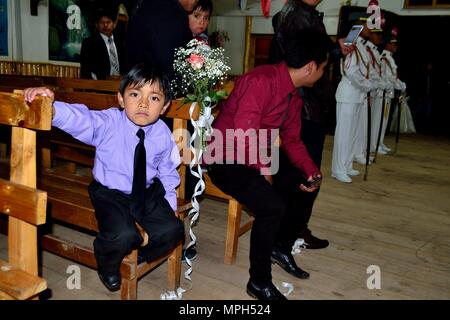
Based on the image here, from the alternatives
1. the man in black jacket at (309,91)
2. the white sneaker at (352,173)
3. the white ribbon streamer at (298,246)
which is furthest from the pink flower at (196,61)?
the white sneaker at (352,173)

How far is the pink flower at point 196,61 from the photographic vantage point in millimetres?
2045

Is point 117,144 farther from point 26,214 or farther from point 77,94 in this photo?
point 77,94

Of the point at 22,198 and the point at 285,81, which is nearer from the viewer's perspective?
the point at 22,198

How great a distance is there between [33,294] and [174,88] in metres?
1.28

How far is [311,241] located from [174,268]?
1.18 metres

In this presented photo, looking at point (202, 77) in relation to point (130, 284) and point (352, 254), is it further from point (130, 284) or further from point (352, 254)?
point (352, 254)

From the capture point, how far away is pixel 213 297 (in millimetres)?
2234

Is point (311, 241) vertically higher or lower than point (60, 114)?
lower

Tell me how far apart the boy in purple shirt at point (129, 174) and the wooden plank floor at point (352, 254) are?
48cm

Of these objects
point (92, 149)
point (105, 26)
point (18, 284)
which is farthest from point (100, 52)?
point (18, 284)

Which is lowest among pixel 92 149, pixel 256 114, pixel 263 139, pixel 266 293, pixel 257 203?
pixel 266 293

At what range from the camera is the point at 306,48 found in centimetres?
217

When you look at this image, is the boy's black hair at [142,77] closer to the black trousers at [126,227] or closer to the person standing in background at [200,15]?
the black trousers at [126,227]

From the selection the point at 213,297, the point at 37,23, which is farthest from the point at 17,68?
the point at 213,297
